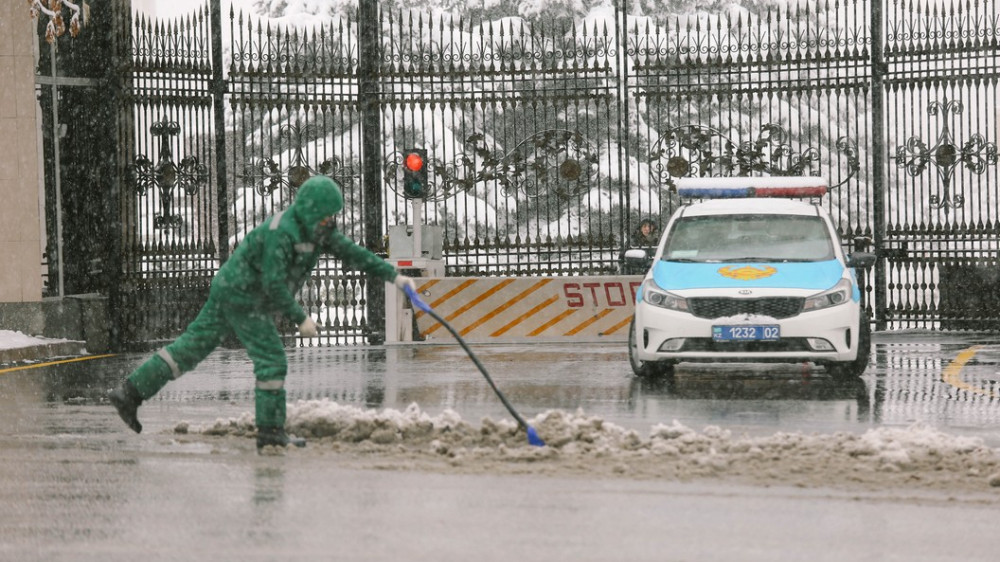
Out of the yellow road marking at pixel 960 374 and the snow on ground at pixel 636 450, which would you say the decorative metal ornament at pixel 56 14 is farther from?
the yellow road marking at pixel 960 374

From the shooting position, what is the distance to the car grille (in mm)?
13461

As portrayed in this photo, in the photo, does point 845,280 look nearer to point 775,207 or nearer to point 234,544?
point 775,207

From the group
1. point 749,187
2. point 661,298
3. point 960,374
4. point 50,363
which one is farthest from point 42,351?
point 960,374

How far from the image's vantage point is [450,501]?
307 inches

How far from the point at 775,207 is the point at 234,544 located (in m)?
9.40

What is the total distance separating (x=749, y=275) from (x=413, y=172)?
7.70 meters

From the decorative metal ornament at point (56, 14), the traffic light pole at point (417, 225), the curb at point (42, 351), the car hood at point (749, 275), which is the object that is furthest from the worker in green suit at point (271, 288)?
the traffic light pole at point (417, 225)

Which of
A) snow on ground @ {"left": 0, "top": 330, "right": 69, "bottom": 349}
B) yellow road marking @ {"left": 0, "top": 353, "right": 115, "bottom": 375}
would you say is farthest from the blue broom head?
snow on ground @ {"left": 0, "top": 330, "right": 69, "bottom": 349}

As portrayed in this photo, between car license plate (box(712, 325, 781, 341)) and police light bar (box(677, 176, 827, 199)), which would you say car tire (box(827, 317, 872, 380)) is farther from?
police light bar (box(677, 176, 827, 199))

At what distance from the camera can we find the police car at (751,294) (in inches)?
528

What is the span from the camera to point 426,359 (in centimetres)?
1752

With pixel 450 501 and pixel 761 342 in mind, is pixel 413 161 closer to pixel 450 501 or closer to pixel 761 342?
pixel 761 342

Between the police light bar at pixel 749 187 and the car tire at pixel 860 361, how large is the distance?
2699 mm

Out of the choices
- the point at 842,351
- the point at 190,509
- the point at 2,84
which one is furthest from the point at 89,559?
the point at 2,84
